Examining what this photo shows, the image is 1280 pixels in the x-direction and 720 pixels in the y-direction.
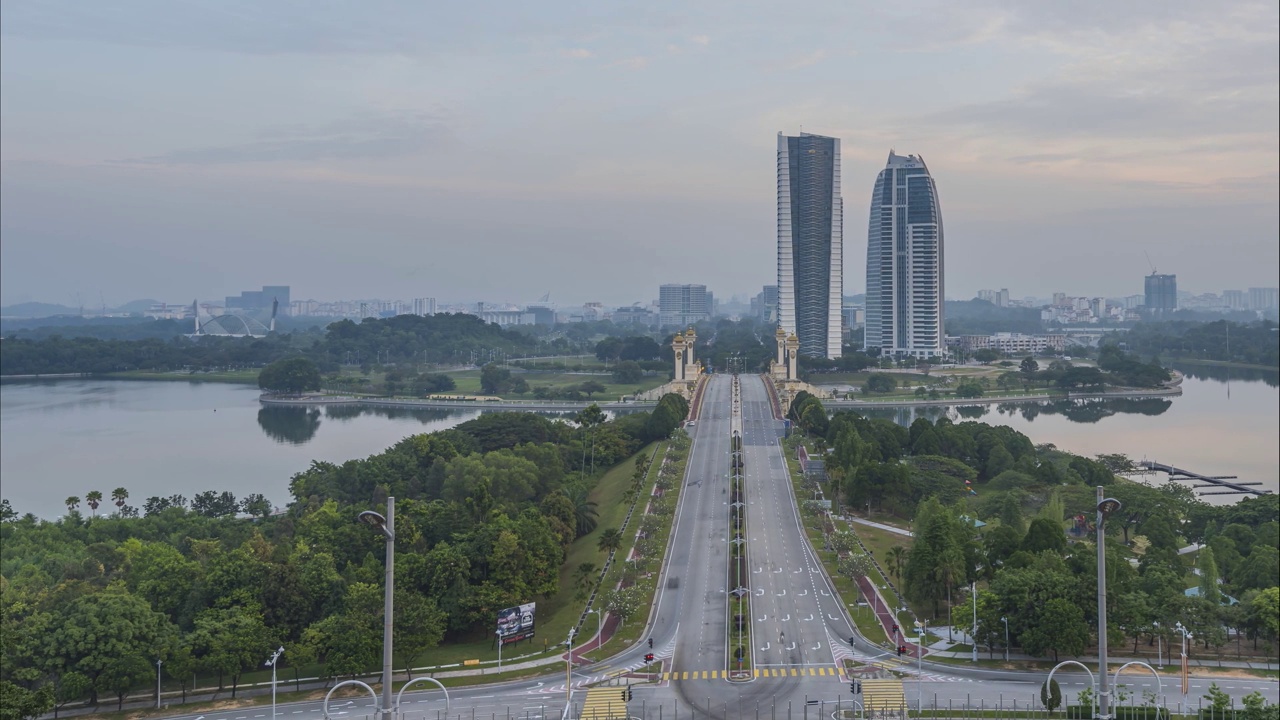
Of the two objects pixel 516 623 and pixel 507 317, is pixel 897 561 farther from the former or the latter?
pixel 507 317

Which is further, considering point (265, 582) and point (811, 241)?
point (811, 241)

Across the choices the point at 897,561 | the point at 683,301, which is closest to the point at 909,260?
the point at 897,561

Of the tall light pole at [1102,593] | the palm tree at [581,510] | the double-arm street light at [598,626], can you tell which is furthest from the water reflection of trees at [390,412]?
the tall light pole at [1102,593]

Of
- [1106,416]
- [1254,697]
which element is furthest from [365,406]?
[1254,697]

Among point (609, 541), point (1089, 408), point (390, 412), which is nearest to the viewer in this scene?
point (609, 541)

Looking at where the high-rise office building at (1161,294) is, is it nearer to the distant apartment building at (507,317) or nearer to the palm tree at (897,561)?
the distant apartment building at (507,317)

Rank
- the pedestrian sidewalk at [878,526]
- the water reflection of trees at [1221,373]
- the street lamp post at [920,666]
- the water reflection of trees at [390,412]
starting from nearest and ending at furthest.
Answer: the street lamp post at [920,666]
the pedestrian sidewalk at [878,526]
the water reflection of trees at [1221,373]
the water reflection of trees at [390,412]
